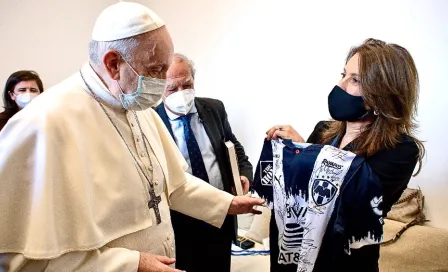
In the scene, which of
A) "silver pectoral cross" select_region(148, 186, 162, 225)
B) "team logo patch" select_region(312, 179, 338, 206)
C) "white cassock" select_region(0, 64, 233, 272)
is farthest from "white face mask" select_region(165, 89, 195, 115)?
"team logo patch" select_region(312, 179, 338, 206)

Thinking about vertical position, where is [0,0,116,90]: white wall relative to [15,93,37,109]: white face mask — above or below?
above

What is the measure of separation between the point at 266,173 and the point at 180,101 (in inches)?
23.1

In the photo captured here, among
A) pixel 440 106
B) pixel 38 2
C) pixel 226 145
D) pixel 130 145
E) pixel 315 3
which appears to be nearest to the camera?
pixel 130 145

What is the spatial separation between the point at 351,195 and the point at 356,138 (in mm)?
261

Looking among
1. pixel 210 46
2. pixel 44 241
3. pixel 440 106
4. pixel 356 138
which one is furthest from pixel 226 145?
pixel 210 46

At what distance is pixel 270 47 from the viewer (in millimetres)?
2715

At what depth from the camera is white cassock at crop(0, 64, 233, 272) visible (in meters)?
0.93

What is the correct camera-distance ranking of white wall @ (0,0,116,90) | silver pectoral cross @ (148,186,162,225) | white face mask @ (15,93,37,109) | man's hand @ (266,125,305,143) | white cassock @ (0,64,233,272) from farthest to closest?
white wall @ (0,0,116,90) < white face mask @ (15,93,37,109) < man's hand @ (266,125,305,143) < silver pectoral cross @ (148,186,162,225) < white cassock @ (0,64,233,272)

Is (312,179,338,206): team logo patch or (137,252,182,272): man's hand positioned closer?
(137,252,182,272): man's hand

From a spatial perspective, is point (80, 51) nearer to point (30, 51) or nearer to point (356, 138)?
point (30, 51)

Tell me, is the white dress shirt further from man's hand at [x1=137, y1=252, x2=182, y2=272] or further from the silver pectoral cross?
man's hand at [x1=137, y1=252, x2=182, y2=272]

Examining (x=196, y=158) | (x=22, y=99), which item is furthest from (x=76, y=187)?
(x=22, y=99)

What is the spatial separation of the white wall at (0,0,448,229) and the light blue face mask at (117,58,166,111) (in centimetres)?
158

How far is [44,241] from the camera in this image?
0.92m
